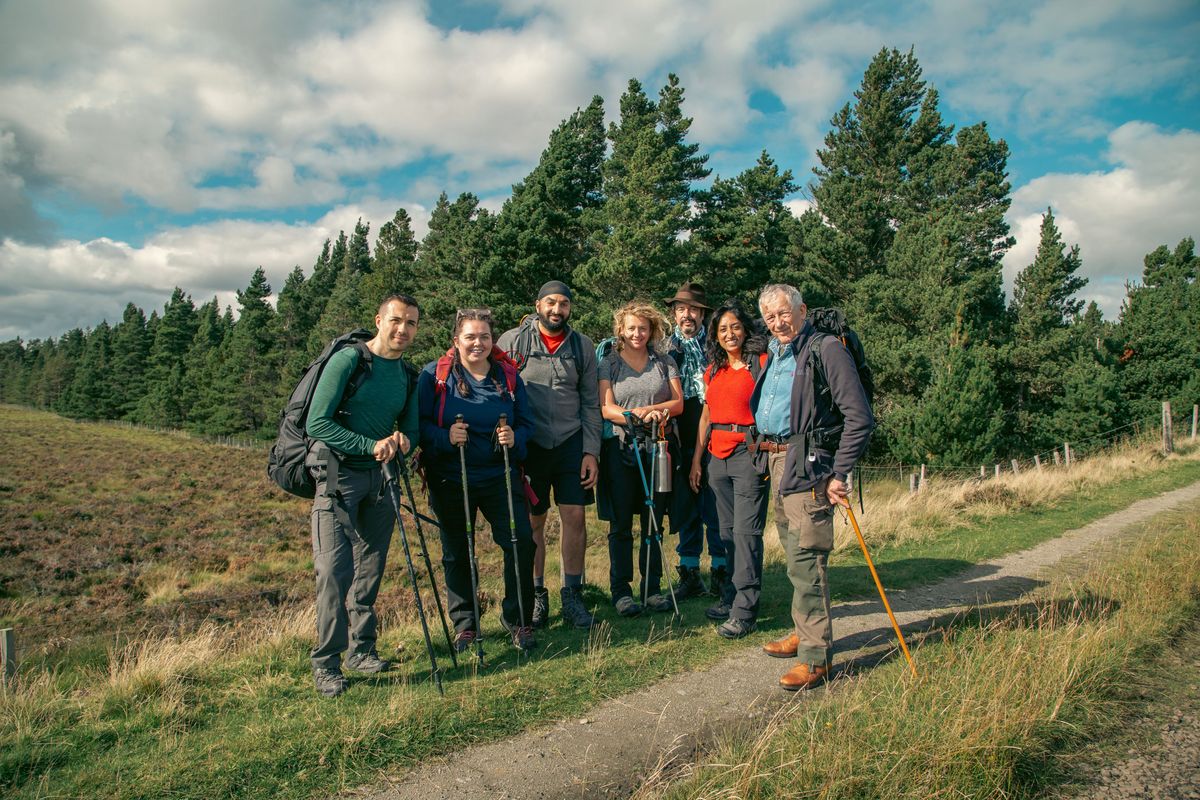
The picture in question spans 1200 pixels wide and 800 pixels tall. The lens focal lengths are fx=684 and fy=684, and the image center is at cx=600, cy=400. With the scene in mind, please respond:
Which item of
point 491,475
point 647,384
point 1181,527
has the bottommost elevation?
point 1181,527

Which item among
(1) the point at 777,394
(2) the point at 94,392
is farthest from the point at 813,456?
(2) the point at 94,392

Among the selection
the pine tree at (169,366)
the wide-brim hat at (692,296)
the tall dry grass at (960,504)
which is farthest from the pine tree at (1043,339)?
the pine tree at (169,366)

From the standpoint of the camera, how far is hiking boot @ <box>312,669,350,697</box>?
4.01 meters

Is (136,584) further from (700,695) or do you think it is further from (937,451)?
(937,451)

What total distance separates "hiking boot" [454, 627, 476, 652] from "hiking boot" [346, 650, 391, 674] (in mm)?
541

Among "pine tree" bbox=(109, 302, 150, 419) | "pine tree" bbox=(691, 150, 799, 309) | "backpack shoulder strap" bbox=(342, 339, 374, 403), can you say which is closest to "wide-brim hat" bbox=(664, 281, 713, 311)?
"backpack shoulder strap" bbox=(342, 339, 374, 403)

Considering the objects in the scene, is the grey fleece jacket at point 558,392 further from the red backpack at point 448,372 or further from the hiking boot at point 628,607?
the hiking boot at point 628,607

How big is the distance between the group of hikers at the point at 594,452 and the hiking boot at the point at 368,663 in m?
0.01

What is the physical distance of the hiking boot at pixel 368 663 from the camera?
4332 mm

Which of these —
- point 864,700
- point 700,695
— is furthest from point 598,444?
point 864,700

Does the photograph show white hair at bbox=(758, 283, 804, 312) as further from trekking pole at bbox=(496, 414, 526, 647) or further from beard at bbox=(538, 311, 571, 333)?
trekking pole at bbox=(496, 414, 526, 647)

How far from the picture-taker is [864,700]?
3.76 meters

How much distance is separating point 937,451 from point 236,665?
26.8 meters

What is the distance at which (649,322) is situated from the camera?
224 inches
